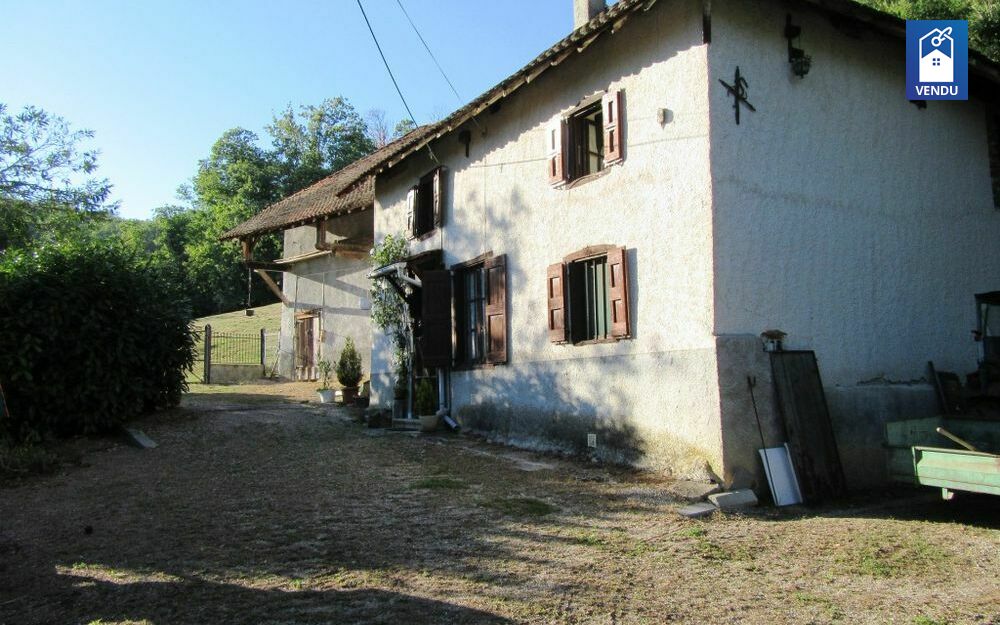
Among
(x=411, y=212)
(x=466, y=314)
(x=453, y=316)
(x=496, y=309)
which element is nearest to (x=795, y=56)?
(x=496, y=309)

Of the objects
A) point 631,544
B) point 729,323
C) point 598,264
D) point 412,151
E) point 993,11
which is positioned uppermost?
point 993,11

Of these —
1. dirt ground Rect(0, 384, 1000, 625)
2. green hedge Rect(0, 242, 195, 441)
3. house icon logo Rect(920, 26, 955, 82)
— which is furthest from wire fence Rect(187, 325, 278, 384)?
house icon logo Rect(920, 26, 955, 82)

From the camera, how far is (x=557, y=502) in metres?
6.69

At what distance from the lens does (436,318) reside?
1167 centimetres

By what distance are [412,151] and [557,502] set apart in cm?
782

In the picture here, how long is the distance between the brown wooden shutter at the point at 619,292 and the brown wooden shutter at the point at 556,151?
1.61 meters

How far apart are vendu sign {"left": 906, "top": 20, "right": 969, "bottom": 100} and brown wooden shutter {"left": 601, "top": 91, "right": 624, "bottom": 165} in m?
3.92

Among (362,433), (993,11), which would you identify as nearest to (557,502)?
(362,433)

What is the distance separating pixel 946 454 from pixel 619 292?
3.58m

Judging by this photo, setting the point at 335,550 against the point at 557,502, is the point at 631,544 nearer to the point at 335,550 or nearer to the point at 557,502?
the point at 557,502

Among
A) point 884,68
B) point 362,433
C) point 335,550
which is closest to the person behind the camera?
point 335,550

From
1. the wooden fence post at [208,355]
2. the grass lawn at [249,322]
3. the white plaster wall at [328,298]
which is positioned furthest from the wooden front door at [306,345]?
the grass lawn at [249,322]

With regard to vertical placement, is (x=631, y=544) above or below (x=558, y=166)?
below

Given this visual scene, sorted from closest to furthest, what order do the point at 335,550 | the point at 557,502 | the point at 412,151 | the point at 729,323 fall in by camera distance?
the point at 335,550, the point at 557,502, the point at 729,323, the point at 412,151
